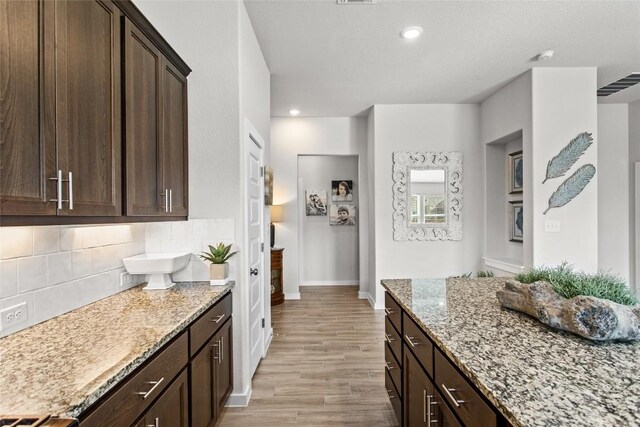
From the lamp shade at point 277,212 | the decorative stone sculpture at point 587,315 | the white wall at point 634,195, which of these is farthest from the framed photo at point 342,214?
the decorative stone sculpture at point 587,315

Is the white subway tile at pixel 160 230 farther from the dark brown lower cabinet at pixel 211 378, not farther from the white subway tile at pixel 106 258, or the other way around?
the dark brown lower cabinet at pixel 211 378

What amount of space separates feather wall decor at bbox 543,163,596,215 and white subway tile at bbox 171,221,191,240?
3.75m

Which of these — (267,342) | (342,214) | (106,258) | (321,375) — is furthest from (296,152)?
(106,258)

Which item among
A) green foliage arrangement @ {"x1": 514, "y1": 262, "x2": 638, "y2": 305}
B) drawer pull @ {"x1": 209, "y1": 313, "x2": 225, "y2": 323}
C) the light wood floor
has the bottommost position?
the light wood floor

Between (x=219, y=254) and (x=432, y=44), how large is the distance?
2750 mm

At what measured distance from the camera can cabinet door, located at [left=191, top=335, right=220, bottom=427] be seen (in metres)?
1.71


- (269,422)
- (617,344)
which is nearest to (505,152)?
(617,344)

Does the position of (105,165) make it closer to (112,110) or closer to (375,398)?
(112,110)

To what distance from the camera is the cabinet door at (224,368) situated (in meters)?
2.06

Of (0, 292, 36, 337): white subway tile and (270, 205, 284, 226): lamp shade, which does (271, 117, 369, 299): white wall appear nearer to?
(270, 205, 284, 226): lamp shade

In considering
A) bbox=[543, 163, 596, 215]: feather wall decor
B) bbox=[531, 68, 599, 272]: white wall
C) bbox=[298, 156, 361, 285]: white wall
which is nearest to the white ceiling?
bbox=[531, 68, 599, 272]: white wall

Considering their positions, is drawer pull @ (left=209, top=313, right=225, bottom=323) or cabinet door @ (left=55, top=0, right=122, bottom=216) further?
drawer pull @ (left=209, top=313, right=225, bottom=323)

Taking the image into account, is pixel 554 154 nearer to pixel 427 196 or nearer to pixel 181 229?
pixel 427 196

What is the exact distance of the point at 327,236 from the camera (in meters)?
6.55
